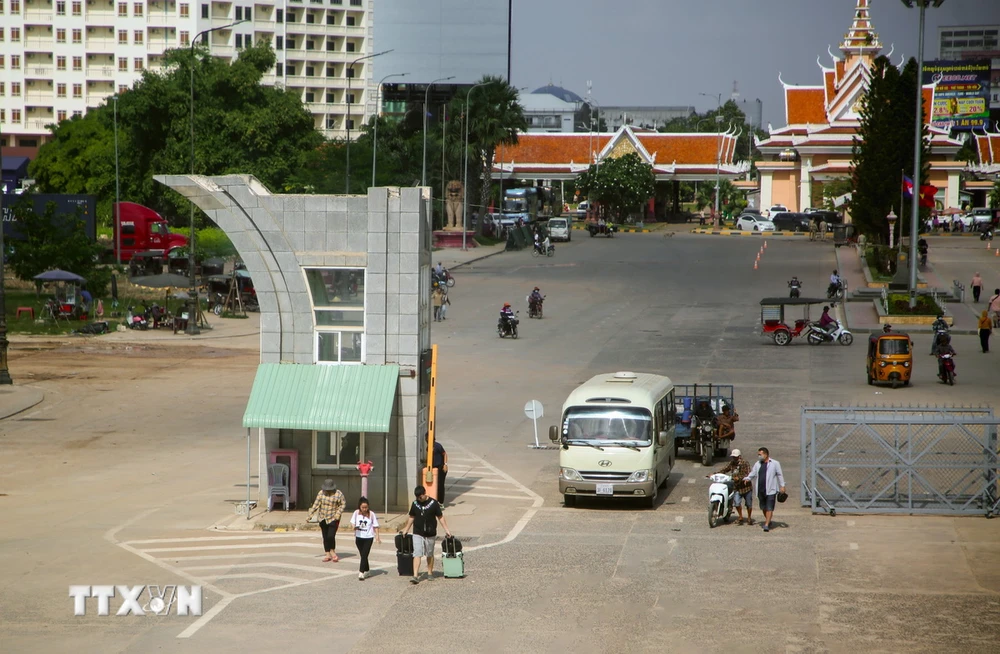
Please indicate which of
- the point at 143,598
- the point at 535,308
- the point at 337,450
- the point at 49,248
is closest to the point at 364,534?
the point at 143,598

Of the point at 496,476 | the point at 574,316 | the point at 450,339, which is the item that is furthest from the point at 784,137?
the point at 496,476

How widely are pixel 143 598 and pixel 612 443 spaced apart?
9525 mm

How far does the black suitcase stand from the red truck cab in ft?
180

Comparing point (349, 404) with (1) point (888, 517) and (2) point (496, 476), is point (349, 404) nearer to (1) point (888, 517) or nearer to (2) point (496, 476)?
(2) point (496, 476)

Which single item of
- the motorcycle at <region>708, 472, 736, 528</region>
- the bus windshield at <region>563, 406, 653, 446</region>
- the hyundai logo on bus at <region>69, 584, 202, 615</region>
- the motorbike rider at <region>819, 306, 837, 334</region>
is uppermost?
the motorbike rider at <region>819, 306, 837, 334</region>

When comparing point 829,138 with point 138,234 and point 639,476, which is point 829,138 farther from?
point 639,476

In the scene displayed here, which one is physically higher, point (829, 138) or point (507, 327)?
point (829, 138)

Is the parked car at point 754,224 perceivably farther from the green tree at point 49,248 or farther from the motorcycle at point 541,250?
the green tree at point 49,248

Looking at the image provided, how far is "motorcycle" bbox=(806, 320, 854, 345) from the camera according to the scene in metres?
46.2

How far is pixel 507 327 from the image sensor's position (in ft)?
158

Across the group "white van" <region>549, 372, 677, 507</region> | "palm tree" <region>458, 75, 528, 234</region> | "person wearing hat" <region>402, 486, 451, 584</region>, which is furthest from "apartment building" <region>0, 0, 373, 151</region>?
"person wearing hat" <region>402, 486, 451, 584</region>

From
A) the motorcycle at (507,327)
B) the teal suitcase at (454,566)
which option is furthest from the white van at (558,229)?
the teal suitcase at (454,566)

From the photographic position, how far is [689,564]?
750 inches

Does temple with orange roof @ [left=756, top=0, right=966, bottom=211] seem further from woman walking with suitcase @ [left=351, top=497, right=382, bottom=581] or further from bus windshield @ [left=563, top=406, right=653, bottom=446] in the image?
woman walking with suitcase @ [left=351, top=497, right=382, bottom=581]
